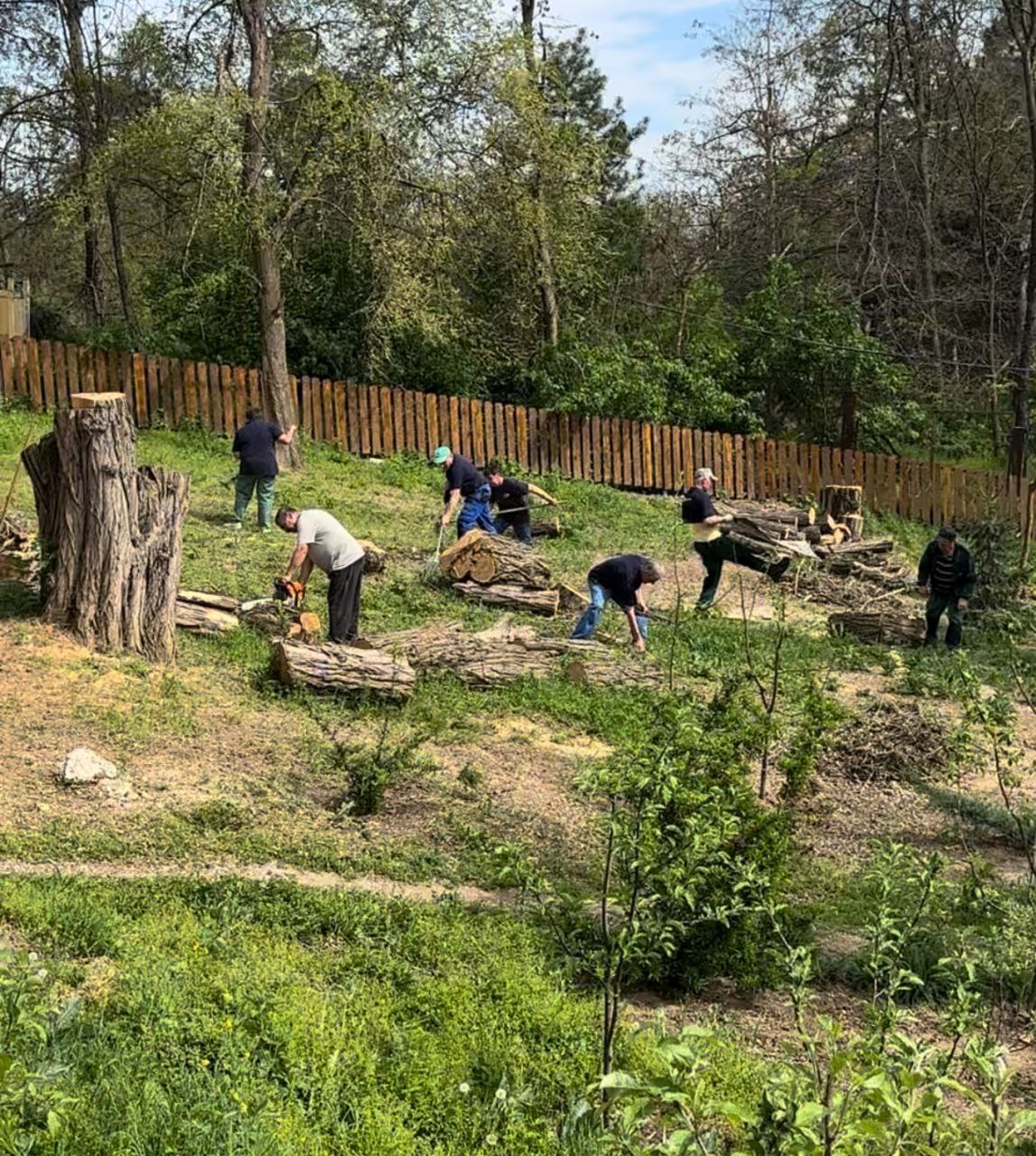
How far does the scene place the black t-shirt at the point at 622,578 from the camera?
1098 cm

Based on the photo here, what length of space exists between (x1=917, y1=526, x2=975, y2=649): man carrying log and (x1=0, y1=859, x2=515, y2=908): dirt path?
313 inches

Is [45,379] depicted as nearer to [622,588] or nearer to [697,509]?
[697,509]

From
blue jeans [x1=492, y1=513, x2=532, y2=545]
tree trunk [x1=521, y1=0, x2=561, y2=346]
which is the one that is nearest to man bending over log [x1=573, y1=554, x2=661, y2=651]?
blue jeans [x1=492, y1=513, x2=532, y2=545]

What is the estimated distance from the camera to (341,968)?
17.0ft

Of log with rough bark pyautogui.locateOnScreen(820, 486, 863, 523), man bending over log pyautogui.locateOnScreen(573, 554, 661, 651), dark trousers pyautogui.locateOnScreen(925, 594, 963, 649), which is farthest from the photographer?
log with rough bark pyautogui.locateOnScreen(820, 486, 863, 523)

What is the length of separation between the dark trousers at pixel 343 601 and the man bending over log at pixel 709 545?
4.22 meters

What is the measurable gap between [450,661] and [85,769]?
11.4 feet

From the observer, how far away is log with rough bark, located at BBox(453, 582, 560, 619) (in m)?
12.4

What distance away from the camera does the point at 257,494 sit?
14.3 m

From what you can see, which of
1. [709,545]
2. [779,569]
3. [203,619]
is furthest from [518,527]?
[203,619]

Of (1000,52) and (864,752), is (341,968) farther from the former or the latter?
(1000,52)

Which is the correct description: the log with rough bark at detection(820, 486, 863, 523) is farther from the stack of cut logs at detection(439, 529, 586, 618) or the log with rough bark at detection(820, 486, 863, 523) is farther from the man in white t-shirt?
the man in white t-shirt

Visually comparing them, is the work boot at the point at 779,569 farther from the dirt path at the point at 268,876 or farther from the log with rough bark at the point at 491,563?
the dirt path at the point at 268,876

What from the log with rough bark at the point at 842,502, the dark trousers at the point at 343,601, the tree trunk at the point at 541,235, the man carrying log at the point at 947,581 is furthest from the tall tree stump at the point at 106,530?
the tree trunk at the point at 541,235
